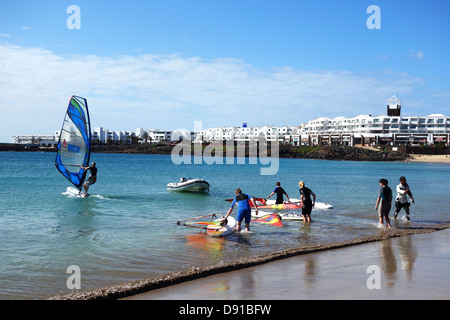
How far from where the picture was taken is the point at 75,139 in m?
17.8

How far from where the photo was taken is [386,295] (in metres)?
6.00

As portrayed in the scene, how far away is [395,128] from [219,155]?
57.7 metres

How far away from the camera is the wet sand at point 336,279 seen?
6.18m

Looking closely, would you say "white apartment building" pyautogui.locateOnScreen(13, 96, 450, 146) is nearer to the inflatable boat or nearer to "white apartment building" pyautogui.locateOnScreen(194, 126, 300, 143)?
"white apartment building" pyautogui.locateOnScreen(194, 126, 300, 143)

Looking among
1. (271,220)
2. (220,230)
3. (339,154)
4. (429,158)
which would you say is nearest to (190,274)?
(220,230)

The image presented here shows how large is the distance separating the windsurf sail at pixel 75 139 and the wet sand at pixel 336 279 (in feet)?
40.1

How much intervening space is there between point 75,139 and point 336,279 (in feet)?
46.4

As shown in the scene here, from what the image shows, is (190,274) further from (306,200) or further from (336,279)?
(306,200)

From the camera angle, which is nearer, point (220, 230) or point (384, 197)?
point (220, 230)

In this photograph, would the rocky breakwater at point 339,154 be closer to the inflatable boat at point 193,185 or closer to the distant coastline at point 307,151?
the distant coastline at point 307,151

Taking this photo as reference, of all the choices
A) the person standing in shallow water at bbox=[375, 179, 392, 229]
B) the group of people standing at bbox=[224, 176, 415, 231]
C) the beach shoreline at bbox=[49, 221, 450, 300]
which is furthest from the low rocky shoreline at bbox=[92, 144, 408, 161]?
the beach shoreline at bbox=[49, 221, 450, 300]

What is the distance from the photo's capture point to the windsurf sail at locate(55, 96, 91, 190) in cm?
1733

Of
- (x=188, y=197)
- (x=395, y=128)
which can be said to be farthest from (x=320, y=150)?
(x=188, y=197)
